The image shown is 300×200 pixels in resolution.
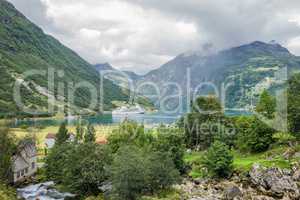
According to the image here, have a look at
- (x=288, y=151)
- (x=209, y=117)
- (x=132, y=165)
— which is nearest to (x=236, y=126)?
(x=209, y=117)

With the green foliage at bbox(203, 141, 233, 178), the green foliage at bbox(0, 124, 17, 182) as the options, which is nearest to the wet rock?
the green foliage at bbox(0, 124, 17, 182)

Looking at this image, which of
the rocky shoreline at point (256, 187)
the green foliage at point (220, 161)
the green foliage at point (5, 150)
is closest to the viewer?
the rocky shoreline at point (256, 187)

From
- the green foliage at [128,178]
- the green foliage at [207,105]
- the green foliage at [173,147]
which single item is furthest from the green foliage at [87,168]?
the green foliage at [207,105]

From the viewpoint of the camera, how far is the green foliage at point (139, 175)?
38.5 m

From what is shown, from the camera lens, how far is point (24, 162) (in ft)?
210

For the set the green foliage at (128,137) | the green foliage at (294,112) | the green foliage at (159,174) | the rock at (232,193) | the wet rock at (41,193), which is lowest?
the wet rock at (41,193)

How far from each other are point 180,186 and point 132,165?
41.1 feet

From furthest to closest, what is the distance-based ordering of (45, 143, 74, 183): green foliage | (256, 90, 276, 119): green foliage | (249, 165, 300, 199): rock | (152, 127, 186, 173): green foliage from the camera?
(256, 90, 276, 119): green foliage → (152, 127, 186, 173): green foliage → (45, 143, 74, 183): green foliage → (249, 165, 300, 199): rock

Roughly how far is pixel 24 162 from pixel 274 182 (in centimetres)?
4600

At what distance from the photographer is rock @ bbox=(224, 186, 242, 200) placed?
136 feet

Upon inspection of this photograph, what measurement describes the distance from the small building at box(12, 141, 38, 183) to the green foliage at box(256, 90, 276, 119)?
46.2 m

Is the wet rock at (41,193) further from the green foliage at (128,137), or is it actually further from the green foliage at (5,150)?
the green foliage at (128,137)

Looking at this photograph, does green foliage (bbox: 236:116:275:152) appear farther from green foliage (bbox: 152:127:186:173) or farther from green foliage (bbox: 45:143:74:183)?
green foliage (bbox: 45:143:74:183)

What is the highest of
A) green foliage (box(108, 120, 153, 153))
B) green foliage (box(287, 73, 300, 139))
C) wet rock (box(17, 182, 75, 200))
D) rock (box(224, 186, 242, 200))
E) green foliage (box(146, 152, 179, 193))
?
green foliage (box(287, 73, 300, 139))
